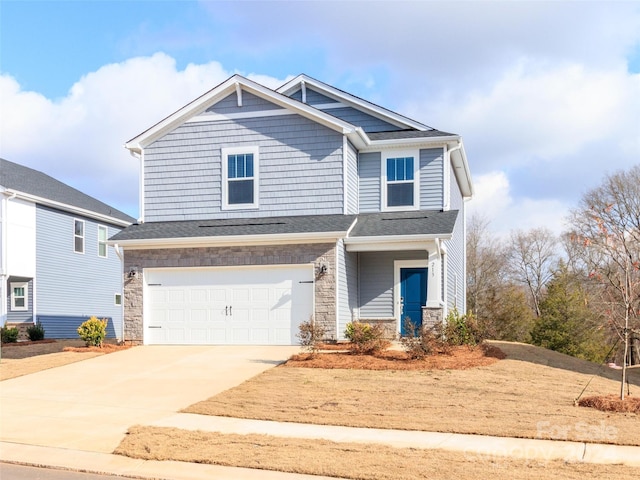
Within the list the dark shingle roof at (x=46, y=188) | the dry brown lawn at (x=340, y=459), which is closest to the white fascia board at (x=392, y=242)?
the dry brown lawn at (x=340, y=459)

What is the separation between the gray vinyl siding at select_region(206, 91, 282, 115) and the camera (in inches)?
805

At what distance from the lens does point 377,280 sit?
20719mm

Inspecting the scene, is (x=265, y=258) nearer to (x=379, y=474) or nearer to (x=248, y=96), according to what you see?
(x=248, y=96)

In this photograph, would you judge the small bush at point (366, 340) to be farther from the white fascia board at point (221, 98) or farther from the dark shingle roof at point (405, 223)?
the white fascia board at point (221, 98)

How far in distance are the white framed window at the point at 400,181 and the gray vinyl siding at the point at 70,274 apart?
1283 centimetres

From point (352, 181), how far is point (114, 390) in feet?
33.0

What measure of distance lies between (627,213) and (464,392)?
30328 mm

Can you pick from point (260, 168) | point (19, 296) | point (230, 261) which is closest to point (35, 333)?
point (19, 296)

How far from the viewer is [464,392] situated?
12211 millimetres

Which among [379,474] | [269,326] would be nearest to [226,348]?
[269,326]

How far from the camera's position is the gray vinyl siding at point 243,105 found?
20.4 m

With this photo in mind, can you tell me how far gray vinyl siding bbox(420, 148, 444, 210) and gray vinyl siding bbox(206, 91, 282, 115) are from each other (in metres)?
4.83

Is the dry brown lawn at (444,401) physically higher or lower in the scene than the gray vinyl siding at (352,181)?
lower

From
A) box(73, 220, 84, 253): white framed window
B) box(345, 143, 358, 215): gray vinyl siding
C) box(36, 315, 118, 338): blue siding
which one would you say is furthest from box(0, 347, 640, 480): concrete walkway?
box(73, 220, 84, 253): white framed window
